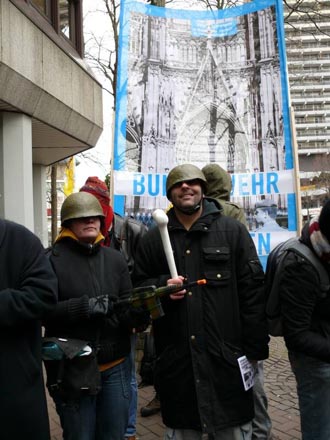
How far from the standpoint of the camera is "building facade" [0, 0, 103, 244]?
5789 millimetres

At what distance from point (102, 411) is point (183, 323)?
0.67 m

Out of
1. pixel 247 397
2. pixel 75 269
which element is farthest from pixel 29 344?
pixel 247 397

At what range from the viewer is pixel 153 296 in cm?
220

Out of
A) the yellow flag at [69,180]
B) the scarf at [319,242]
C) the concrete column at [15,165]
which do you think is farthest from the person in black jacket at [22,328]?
the yellow flag at [69,180]

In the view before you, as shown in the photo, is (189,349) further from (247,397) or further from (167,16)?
(167,16)

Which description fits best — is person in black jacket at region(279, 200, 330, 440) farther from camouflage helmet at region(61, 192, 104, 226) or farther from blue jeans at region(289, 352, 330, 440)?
camouflage helmet at region(61, 192, 104, 226)

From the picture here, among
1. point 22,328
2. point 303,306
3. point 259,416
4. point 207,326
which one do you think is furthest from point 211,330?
point 259,416

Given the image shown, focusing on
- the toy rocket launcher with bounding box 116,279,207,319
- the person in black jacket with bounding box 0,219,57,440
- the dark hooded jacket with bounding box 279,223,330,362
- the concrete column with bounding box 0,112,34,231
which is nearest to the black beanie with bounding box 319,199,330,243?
the dark hooded jacket with bounding box 279,223,330,362

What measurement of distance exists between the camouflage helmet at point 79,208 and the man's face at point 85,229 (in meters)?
0.05

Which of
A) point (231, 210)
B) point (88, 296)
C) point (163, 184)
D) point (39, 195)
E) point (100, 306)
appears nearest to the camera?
point (100, 306)

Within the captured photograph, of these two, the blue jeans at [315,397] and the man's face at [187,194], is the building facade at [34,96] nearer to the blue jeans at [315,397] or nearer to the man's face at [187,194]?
the man's face at [187,194]

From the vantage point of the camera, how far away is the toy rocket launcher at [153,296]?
2191 mm

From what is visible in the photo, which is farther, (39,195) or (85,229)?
(39,195)

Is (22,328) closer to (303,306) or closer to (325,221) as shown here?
(303,306)
